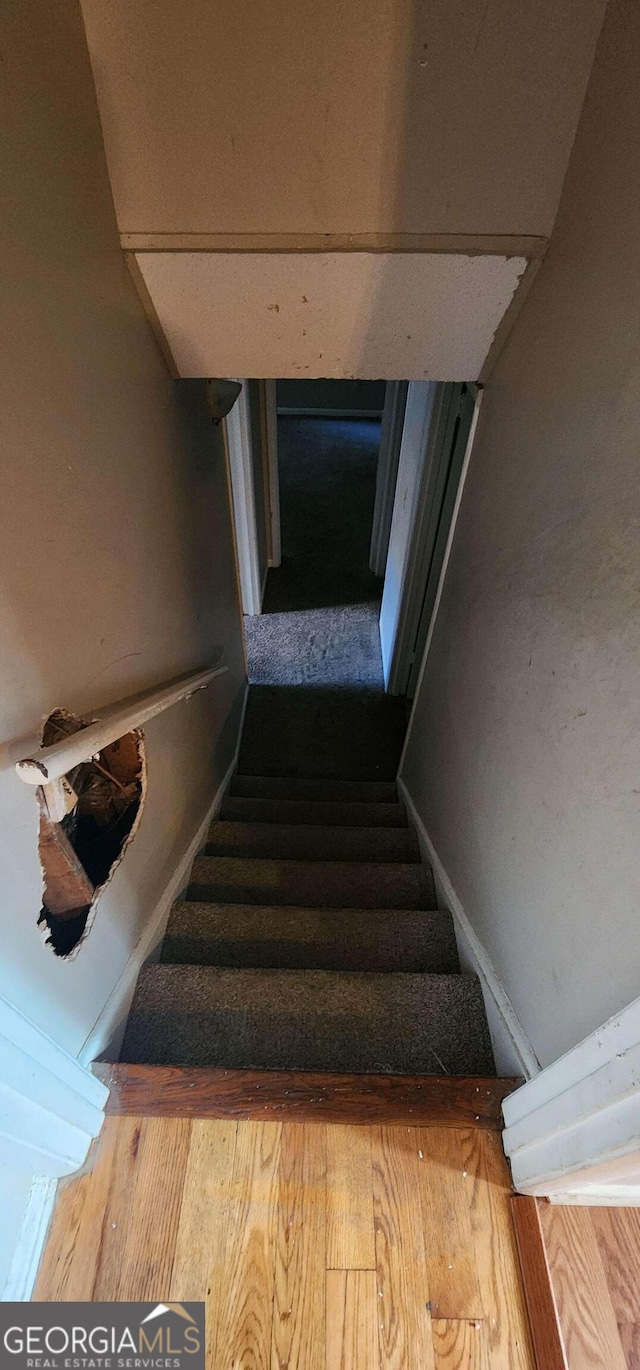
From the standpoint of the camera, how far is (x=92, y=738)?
854 millimetres

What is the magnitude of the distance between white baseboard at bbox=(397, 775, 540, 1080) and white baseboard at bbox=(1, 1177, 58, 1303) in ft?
2.90

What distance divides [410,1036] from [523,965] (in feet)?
1.13

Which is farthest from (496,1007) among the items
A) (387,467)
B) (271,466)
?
(271,466)

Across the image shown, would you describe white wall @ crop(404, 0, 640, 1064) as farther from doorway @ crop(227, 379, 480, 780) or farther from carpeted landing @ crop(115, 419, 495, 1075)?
doorway @ crop(227, 379, 480, 780)

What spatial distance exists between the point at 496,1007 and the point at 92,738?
1.03 m

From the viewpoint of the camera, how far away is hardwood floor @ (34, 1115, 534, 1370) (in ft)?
2.97

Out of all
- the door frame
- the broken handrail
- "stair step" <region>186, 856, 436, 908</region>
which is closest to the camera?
the broken handrail

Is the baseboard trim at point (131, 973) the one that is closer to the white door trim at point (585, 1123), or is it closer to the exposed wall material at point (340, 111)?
the white door trim at point (585, 1123)

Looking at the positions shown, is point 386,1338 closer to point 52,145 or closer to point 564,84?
point 52,145

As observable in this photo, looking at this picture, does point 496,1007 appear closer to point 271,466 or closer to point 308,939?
point 308,939

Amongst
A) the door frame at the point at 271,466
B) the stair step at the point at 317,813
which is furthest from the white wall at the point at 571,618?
the door frame at the point at 271,466

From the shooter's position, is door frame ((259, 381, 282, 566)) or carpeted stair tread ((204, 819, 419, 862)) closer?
carpeted stair tread ((204, 819, 419, 862))

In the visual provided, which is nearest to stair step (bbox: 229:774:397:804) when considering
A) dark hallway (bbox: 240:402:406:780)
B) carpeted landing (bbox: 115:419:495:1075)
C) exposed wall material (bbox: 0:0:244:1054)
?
carpeted landing (bbox: 115:419:495:1075)

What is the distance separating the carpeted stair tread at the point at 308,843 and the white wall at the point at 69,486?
68 cm
